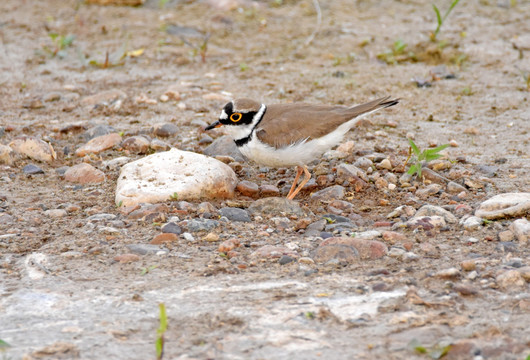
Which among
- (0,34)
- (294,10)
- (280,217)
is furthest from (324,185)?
(0,34)

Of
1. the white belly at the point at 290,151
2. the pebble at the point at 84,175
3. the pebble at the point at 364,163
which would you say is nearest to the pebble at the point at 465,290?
the white belly at the point at 290,151

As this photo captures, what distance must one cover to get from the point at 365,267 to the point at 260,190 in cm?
191

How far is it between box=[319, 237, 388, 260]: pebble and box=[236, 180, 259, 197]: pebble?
139cm

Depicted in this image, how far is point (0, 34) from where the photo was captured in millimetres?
10258

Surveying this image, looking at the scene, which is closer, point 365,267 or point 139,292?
point 139,292

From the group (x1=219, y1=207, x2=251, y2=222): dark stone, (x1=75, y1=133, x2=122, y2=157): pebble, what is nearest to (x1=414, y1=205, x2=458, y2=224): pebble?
(x1=219, y1=207, x2=251, y2=222): dark stone

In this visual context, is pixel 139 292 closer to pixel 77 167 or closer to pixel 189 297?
pixel 189 297

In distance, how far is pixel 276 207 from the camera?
5.45 m

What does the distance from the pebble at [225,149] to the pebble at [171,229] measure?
6.03 ft

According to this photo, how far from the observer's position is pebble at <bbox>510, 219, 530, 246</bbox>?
462cm

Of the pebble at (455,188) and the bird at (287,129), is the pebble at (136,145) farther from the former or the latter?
A: the pebble at (455,188)

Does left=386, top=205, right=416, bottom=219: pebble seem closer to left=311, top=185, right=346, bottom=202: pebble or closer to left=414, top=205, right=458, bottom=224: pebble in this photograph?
left=414, top=205, right=458, bottom=224: pebble

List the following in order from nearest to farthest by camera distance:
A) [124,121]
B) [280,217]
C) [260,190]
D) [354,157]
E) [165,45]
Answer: [280,217] → [260,190] → [354,157] → [124,121] → [165,45]

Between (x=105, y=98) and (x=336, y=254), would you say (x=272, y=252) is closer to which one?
(x=336, y=254)
